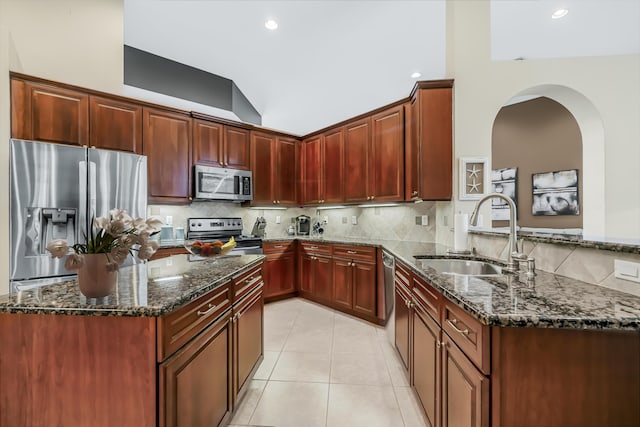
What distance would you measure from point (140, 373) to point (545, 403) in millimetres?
1386

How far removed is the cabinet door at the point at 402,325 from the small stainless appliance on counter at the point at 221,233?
2.07m

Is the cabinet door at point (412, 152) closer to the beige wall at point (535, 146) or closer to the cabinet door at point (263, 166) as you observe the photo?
the cabinet door at point (263, 166)

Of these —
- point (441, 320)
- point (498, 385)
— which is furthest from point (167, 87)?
point (498, 385)

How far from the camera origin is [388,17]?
2.84 metres

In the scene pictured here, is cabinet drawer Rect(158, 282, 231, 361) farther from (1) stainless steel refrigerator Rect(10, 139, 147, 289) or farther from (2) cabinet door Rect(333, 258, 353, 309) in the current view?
(2) cabinet door Rect(333, 258, 353, 309)

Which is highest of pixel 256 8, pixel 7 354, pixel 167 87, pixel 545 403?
pixel 256 8

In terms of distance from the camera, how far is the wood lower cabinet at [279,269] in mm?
3822

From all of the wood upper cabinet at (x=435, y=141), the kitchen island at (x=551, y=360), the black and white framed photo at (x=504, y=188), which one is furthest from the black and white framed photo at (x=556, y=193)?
the kitchen island at (x=551, y=360)

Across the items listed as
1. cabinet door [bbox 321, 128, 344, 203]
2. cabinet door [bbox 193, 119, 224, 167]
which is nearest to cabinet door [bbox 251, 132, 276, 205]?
cabinet door [bbox 193, 119, 224, 167]

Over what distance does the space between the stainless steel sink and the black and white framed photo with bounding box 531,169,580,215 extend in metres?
3.94

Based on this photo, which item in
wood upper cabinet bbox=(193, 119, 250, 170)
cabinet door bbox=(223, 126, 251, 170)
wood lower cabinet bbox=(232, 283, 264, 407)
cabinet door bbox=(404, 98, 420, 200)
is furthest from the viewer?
cabinet door bbox=(223, 126, 251, 170)

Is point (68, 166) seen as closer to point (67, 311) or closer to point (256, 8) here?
point (67, 311)

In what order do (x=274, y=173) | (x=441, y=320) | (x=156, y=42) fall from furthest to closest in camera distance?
(x=274, y=173) < (x=156, y=42) < (x=441, y=320)

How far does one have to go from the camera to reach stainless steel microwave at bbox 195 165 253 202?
11.3ft
